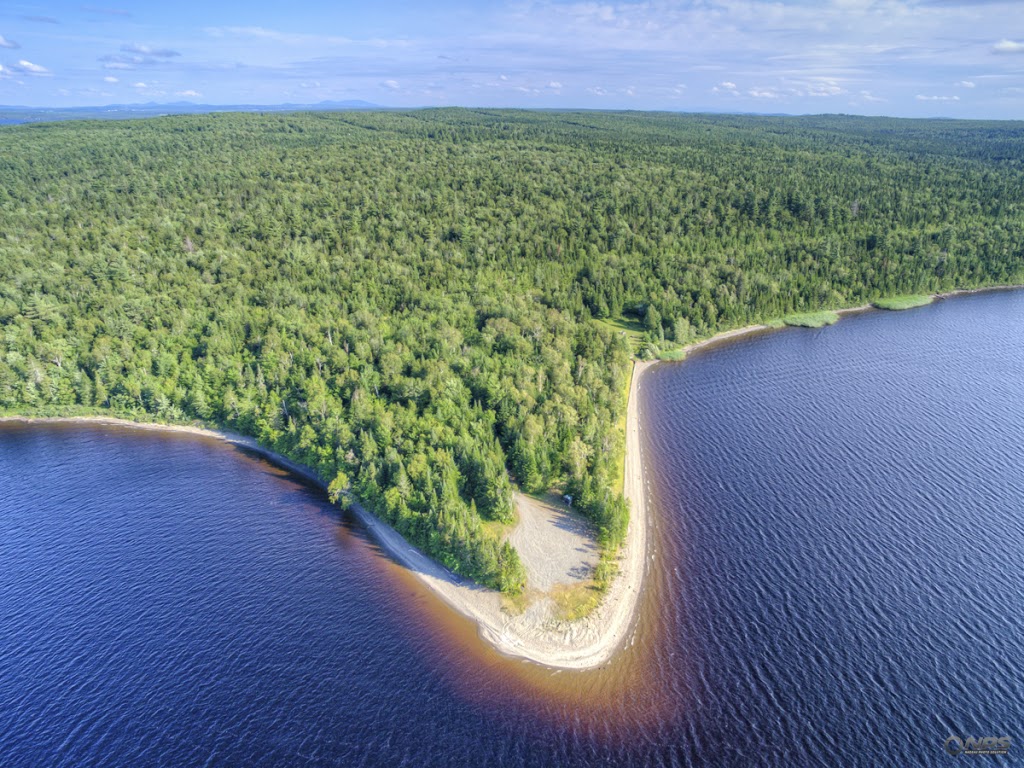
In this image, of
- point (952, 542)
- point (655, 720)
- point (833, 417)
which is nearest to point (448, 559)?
point (655, 720)

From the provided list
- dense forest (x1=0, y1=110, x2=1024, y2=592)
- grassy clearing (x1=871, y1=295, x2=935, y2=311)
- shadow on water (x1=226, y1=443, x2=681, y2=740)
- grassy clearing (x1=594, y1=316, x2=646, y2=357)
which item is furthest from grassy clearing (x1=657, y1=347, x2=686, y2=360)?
shadow on water (x1=226, y1=443, x2=681, y2=740)

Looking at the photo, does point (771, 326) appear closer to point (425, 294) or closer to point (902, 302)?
point (902, 302)

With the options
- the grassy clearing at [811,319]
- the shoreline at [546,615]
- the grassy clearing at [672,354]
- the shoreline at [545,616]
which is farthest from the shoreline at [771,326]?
the shoreline at [545,616]

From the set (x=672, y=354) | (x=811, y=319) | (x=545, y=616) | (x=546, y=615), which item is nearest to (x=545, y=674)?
(x=545, y=616)

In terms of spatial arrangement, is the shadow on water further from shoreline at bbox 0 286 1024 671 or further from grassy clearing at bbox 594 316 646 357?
grassy clearing at bbox 594 316 646 357

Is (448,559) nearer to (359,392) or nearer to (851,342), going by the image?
(359,392)

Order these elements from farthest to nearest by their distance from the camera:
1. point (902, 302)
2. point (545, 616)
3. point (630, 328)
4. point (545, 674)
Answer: point (902, 302) < point (630, 328) < point (545, 616) < point (545, 674)
